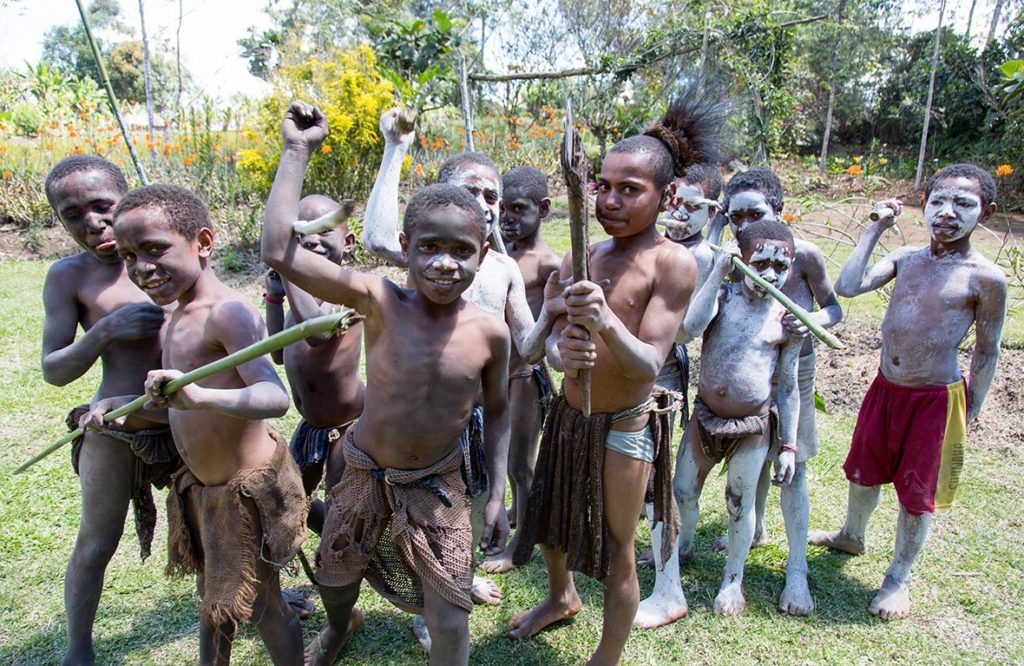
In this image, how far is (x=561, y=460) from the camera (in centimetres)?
262

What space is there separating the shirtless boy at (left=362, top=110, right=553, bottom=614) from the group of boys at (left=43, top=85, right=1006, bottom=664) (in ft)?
0.04

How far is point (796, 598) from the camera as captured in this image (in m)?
3.16

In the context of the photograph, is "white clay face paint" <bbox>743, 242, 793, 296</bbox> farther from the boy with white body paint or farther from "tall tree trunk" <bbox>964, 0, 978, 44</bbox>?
"tall tree trunk" <bbox>964, 0, 978, 44</bbox>

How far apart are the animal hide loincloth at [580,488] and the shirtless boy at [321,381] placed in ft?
2.80

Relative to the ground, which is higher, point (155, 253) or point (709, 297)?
point (155, 253)

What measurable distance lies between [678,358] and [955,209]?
4.33ft

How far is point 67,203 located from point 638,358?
2.06 m

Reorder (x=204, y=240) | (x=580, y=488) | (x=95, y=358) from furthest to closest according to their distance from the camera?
(x=580, y=488), (x=95, y=358), (x=204, y=240)

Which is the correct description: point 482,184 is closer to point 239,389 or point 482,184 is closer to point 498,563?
point 239,389

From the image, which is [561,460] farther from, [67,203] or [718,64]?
[718,64]

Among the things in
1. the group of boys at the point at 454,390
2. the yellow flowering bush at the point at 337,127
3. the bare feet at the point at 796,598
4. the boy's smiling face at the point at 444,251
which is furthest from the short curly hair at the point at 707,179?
the yellow flowering bush at the point at 337,127

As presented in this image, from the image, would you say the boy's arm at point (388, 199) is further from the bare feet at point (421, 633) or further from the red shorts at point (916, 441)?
the red shorts at point (916, 441)

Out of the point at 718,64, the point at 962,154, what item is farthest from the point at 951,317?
the point at 962,154

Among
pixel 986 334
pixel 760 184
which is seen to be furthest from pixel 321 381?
pixel 986 334
